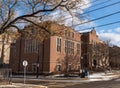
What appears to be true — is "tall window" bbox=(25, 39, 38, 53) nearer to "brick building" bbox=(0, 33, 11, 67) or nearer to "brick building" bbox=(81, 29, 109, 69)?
"brick building" bbox=(0, 33, 11, 67)

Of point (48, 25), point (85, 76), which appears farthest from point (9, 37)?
point (85, 76)

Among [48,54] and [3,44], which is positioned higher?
[3,44]

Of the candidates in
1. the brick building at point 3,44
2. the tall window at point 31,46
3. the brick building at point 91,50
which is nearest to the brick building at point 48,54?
the tall window at point 31,46

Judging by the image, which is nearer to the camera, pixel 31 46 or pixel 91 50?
pixel 31 46

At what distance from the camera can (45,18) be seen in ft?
104

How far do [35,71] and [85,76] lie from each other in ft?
47.6

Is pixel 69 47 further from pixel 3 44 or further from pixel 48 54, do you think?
pixel 3 44

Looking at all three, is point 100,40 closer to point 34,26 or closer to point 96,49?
point 96,49

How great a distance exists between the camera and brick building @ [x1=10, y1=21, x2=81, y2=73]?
59.1 m

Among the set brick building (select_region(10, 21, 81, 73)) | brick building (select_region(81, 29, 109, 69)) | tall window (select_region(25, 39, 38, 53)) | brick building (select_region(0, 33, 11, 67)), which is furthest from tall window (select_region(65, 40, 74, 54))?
brick building (select_region(0, 33, 11, 67))

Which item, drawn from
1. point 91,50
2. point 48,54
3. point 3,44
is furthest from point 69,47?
point 3,44

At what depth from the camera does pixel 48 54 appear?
5888cm

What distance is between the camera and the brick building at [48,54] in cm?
5906

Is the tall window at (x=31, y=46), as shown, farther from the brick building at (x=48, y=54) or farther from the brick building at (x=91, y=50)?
the brick building at (x=91, y=50)
